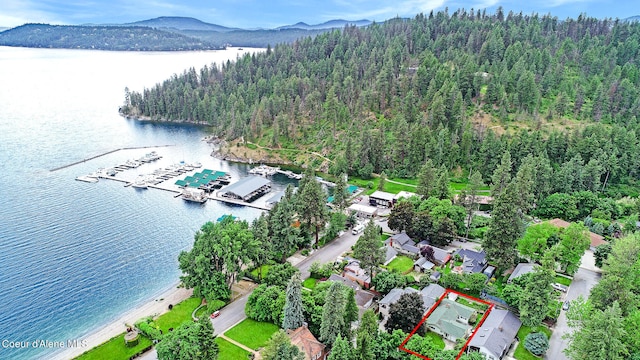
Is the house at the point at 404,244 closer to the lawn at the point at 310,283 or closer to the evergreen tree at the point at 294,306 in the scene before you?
the lawn at the point at 310,283

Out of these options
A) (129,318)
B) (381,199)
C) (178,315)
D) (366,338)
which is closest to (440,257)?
(381,199)

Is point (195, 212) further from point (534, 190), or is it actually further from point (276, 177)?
point (534, 190)

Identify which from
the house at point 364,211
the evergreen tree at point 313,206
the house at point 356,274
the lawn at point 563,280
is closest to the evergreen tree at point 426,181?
the house at point 364,211

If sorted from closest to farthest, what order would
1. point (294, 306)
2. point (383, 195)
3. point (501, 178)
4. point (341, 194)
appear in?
point (294, 306) → point (341, 194) → point (501, 178) → point (383, 195)

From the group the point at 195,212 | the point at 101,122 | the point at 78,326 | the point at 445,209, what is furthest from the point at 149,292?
the point at 101,122

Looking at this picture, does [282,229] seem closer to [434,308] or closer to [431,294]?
[431,294]

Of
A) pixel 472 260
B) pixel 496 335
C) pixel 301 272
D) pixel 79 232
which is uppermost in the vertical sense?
pixel 496 335

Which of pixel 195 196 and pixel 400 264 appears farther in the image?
pixel 195 196
